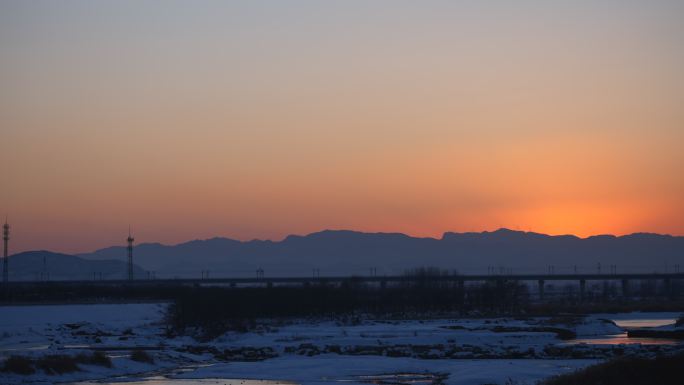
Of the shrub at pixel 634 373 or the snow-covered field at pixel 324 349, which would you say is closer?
the shrub at pixel 634 373

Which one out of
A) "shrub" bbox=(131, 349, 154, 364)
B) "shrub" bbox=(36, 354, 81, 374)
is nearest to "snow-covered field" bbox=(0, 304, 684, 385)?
"shrub" bbox=(131, 349, 154, 364)

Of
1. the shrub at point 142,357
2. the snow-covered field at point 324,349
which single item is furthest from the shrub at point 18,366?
the shrub at point 142,357

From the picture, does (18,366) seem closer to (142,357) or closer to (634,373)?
(142,357)

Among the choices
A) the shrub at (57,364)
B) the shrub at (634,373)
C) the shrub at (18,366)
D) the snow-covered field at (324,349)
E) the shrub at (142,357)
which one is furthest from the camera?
the shrub at (142,357)

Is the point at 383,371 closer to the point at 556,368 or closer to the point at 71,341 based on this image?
the point at 556,368

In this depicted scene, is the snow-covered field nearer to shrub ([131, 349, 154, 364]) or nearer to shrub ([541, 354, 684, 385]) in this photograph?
shrub ([131, 349, 154, 364])

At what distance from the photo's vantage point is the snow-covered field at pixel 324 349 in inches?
1565

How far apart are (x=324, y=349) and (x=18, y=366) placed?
19028 millimetres

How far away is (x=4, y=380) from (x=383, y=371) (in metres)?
17.1

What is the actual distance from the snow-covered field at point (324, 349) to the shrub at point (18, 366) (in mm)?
405

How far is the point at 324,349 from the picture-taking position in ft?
169

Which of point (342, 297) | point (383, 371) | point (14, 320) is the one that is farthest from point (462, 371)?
point (342, 297)

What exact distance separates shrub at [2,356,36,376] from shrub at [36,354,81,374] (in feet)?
1.62

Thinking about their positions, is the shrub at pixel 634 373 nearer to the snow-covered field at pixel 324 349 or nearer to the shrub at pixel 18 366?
the snow-covered field at pixel 324 349
